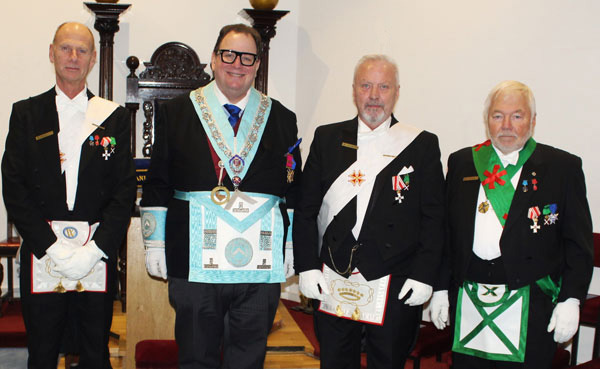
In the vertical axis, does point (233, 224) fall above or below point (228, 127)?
below

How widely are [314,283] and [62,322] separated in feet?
3.70

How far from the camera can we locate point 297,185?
2.57 metres

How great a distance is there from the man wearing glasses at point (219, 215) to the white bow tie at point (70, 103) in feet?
1.70

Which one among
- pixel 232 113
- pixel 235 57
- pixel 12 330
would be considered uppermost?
pixel 235 57

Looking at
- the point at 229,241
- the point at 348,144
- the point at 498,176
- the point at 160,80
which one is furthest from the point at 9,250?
the point at 498,176

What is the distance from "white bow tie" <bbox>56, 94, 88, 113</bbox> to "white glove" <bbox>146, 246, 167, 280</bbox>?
780mm

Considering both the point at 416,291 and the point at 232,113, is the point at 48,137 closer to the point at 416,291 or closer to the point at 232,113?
the point at 232,113

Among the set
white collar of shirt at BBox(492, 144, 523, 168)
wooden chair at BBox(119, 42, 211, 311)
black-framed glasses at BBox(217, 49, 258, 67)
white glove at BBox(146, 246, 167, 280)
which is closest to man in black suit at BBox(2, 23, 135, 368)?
white glove at BBox(146, 246, 167, 280)

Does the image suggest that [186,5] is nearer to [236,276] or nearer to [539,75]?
[539,75]

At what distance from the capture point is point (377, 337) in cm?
234

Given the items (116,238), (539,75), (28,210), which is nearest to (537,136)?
(539,75)

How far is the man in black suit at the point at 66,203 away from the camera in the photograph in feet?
8.38

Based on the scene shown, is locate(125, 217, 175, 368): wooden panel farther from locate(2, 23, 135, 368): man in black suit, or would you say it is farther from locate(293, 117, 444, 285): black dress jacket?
locate(293, 117, 444, 285): black dress jacket

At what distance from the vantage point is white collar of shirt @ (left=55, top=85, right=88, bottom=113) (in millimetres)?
2686
